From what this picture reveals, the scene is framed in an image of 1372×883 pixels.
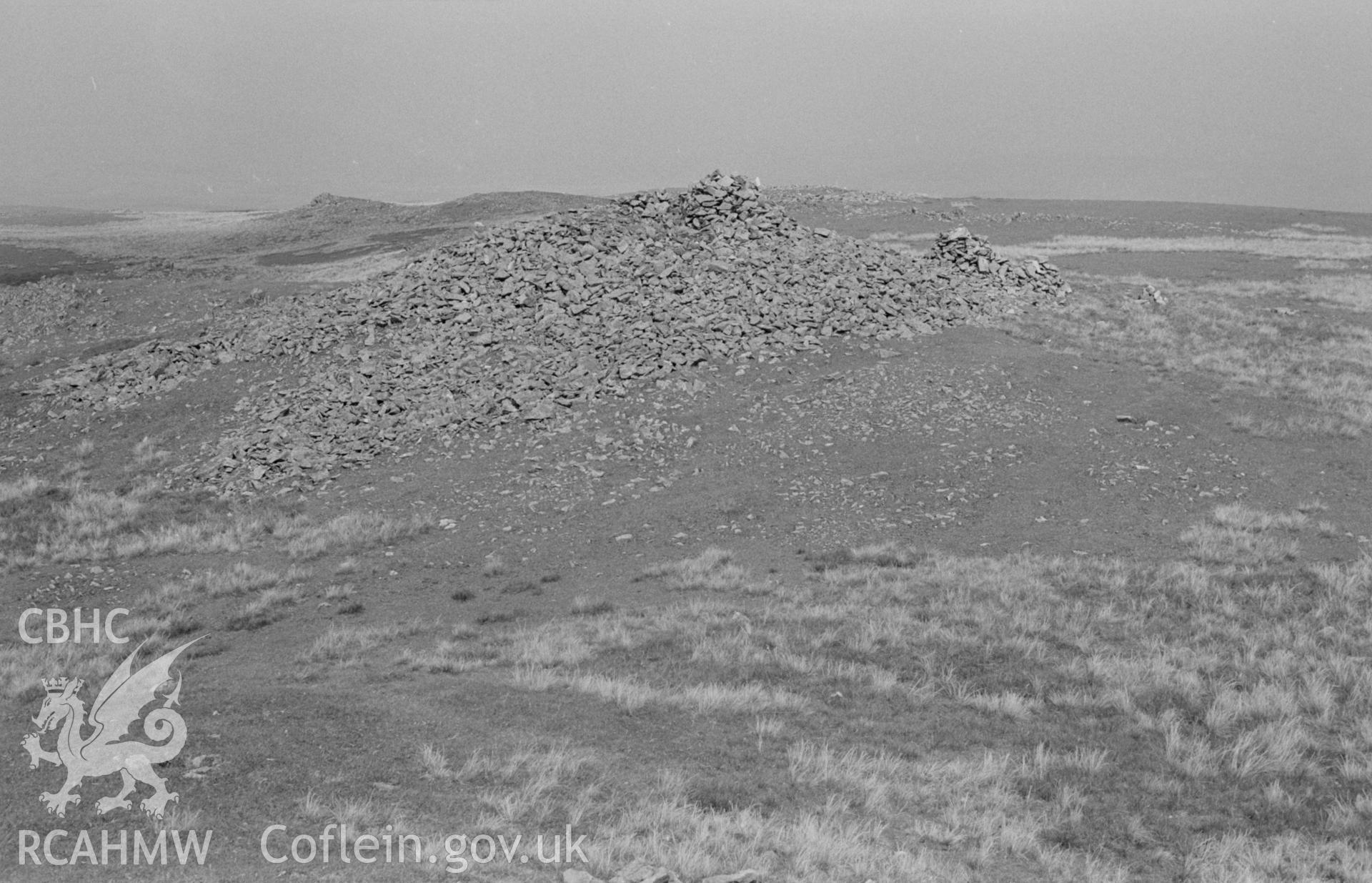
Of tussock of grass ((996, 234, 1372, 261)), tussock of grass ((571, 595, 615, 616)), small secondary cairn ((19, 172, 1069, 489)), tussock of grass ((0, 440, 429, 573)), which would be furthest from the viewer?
tussock of grass ((996, 234, 1372, 261))

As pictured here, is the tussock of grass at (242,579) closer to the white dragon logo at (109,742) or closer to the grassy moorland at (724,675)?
the grassy moorland at (724,675)

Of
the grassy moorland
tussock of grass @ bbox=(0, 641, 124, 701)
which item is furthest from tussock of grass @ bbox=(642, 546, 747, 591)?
tussock of grass @ bbox=(0, 641, 124, 701)

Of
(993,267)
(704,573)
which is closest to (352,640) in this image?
(704,573)

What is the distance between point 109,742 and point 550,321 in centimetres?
1881

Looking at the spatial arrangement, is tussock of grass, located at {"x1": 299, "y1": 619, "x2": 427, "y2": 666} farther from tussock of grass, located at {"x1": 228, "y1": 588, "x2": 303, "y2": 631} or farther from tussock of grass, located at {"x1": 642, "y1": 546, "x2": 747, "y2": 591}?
tussock of grass, located at {"x1": 642, "y1": 546, "x2": 747, "y2": 591}

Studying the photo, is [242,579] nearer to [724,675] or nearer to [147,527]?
[147,527]

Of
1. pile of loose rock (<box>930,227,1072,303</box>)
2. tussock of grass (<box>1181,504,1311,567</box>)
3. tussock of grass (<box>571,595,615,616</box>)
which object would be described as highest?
pile of loose rock (<box>930,227,1072,303</box>)

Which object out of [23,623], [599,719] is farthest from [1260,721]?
[23,623]

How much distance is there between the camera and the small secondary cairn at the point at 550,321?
2289 cm

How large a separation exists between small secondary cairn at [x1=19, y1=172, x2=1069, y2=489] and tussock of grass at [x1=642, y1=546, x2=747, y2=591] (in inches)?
296

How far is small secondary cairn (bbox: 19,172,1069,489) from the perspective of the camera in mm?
22891

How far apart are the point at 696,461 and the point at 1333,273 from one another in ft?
140

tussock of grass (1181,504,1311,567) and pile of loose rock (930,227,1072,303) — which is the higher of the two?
pile of loose rock (930,227,1072,303)

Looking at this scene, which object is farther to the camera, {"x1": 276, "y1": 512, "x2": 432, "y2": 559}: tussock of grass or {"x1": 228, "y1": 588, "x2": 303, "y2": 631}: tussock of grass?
{"x1": 276, "y1": 512, "x2": 432, "y2": 559}: tussock of grass
